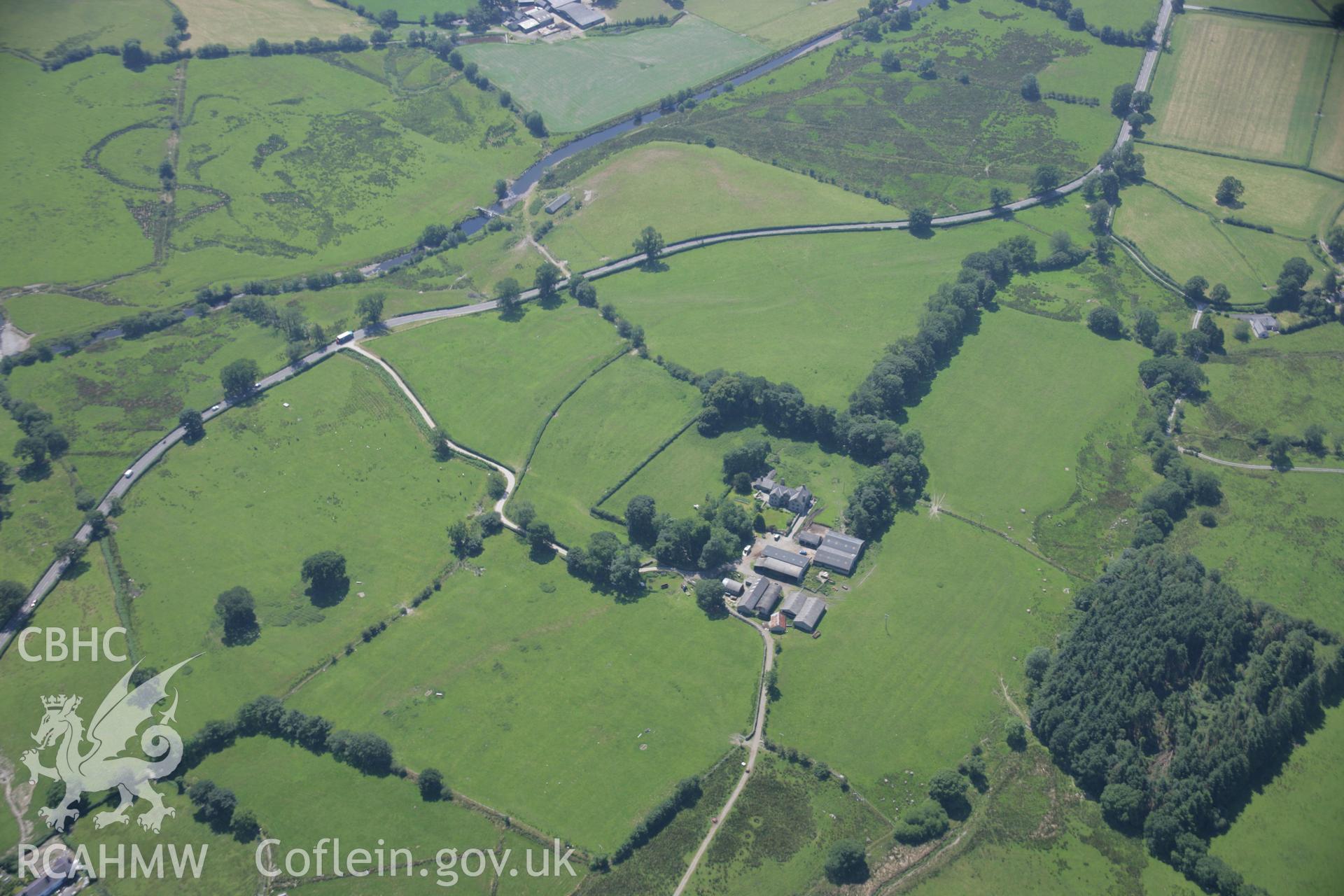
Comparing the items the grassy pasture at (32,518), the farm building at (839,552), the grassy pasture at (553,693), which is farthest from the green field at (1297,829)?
the grassy pasture at (32,518)

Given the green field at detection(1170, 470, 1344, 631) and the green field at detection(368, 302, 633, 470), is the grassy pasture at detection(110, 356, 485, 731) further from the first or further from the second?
the green field at detection(1170, 470, 1344, 631)

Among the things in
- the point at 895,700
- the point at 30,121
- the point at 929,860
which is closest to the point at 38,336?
the point at 30,121

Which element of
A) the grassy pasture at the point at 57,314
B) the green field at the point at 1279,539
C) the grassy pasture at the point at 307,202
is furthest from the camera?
the grassy pasture at the point at 307,202

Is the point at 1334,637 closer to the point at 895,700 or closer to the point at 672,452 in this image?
the point at 895,700

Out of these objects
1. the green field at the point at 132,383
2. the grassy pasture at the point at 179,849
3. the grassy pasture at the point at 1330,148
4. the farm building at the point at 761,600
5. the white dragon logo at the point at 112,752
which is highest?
the grassy pasture at the point at 1330,148

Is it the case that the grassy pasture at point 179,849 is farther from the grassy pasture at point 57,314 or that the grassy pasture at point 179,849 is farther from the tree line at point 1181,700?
the grassy pasture at point 57,314

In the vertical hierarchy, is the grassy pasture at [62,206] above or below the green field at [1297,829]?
above

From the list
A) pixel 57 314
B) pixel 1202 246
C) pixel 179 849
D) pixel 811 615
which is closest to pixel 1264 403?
pixel 1202 246
